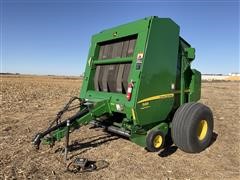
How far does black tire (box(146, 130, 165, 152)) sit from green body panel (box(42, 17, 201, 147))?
134 millimetres

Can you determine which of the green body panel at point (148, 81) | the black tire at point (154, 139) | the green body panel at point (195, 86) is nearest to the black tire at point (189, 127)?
the green body panel at point (148, 81)

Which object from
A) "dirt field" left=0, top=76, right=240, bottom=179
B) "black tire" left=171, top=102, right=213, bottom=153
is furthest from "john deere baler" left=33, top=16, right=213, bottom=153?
"dirt field" left=0, top=76, right=240, bottom=179

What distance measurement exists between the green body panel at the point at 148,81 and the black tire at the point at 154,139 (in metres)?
0.13

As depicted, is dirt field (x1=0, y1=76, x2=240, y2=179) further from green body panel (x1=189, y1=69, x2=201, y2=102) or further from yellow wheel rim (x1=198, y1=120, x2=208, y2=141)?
green body panel (x1=189, y1=69, x2=201, y2=102)

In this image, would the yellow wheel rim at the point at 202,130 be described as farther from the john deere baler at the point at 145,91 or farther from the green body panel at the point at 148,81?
the green body panel at the point at 148,81

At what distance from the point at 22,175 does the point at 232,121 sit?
668 cm

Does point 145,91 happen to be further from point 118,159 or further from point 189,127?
point 118,159

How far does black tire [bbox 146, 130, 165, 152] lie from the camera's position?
15.3 ft

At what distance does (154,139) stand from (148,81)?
110cm

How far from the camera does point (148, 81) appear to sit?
15.9 feet

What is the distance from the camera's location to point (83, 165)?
172 inches

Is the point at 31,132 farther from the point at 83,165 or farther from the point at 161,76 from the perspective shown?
the point at 161,76

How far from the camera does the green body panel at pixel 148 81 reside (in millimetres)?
4766

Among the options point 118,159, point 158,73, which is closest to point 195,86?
point 158,73
